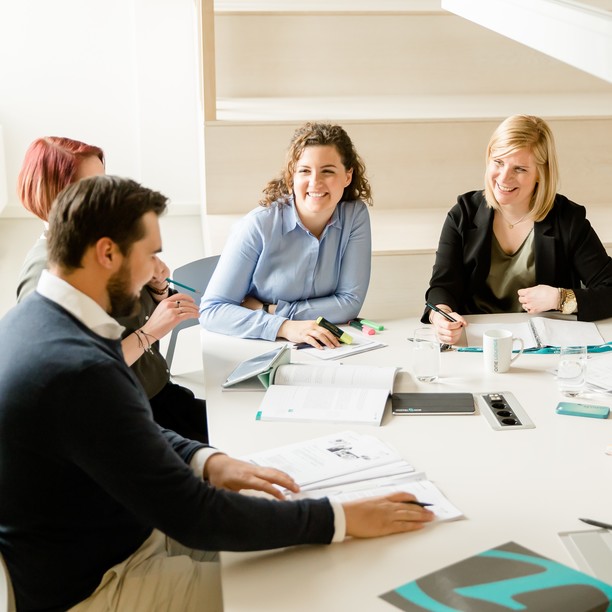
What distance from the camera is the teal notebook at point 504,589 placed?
1.22 m

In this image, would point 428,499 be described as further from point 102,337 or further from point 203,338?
point 203,338

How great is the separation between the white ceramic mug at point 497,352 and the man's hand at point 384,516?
0.75m

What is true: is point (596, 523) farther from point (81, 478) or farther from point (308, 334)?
point (308, 334)

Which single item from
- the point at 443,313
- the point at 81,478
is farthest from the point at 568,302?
the point at 81,478

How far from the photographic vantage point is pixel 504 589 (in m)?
1.25

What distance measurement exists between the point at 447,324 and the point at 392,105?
2099mm

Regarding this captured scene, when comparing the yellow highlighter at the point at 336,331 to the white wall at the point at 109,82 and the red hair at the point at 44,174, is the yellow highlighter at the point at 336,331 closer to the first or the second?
the red hair at the point at 44,174

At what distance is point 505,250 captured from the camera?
2768mm

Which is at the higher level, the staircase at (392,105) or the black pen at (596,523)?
the staircase at (392,105)

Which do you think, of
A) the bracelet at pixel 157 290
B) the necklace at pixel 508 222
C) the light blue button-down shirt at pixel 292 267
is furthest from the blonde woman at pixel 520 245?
the bracelet at pixel 157 290

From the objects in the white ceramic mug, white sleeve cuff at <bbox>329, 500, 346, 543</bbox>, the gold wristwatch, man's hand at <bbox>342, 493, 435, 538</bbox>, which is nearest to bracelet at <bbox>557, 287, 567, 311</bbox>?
the gold wristwatch

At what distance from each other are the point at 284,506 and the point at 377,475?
0.29 meters

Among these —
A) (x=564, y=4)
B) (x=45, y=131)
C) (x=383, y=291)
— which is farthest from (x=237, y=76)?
(x=564, y=4)

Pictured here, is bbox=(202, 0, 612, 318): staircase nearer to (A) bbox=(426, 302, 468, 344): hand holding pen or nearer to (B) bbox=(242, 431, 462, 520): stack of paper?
(A) bbox=(426, 302, 468, 344): hand holding pen
